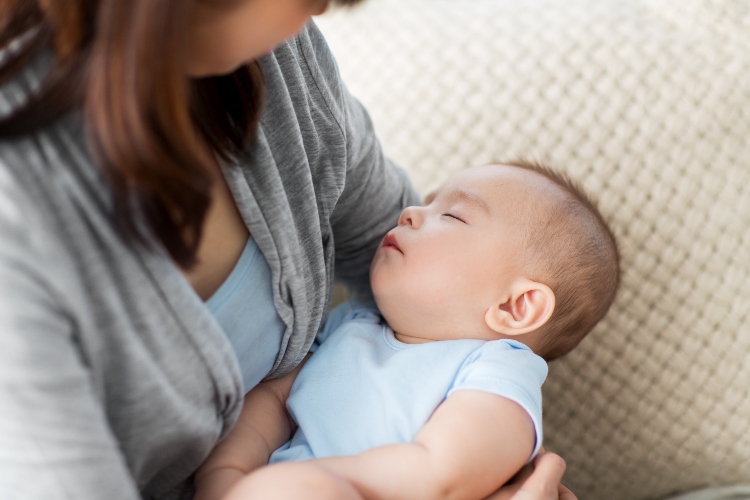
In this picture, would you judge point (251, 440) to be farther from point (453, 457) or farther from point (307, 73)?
point (307, 73)

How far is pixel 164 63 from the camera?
484 mm

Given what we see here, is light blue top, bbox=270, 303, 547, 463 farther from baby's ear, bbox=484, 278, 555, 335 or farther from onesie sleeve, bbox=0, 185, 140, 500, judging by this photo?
onesie sleeve, bbox=0, 185, 140, 500

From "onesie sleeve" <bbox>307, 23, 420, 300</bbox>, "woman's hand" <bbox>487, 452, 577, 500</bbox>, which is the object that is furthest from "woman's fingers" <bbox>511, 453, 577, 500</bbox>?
"onesie sleeve" <bbox>307, 23, 420, 300</bbox>

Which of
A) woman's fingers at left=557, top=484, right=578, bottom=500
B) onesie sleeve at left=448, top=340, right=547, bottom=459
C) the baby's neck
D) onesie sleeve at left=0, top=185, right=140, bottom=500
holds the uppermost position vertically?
onesie sleeve at left=0, top=185, right=140, bottom=500

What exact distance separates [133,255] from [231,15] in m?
0.22

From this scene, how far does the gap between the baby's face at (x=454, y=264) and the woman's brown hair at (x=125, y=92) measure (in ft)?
1.38

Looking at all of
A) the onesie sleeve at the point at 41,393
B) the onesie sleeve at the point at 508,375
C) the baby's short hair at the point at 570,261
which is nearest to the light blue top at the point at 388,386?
the onesie sleeve at the point at 508,375

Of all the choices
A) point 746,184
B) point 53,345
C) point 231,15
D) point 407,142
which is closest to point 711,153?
point 746,184

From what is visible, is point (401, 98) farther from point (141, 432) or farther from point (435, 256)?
point (141, 432)

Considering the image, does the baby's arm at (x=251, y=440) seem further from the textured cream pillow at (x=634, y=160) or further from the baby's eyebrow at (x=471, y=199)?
the textured cream pillow at (x=634, y=160)

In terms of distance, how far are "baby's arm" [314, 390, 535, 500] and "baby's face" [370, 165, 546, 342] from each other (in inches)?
6.4

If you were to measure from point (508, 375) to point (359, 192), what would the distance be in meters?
0.37

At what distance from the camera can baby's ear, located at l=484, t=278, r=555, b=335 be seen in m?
0.90

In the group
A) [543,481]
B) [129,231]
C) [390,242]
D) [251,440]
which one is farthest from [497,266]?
[129,231]
